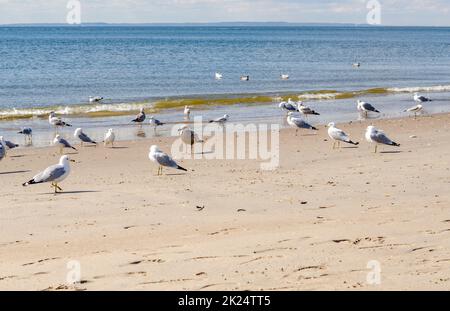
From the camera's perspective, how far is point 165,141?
1873 centimetres

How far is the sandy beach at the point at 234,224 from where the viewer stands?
682 centimetres

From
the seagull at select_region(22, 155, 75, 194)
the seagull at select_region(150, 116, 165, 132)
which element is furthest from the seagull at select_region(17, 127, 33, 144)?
the seagull at select_region(22, 155, 75, 194)

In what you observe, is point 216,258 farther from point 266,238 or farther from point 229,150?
point 229,150

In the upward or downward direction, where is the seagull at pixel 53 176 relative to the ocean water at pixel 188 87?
upward

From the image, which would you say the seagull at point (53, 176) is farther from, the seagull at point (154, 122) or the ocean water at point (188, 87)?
the seagull at point (154, 122)

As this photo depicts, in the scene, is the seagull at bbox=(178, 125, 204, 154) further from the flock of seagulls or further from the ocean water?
the ocean water

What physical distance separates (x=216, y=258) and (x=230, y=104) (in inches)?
924

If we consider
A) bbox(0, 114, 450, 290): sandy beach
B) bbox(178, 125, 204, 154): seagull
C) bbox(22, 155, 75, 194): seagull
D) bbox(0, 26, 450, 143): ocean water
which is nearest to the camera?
bbox(0, 114, 450, 290): sandy beach

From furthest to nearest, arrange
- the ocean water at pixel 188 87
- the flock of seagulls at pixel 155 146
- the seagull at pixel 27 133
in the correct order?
the ocean water at pixel 188 87 → the seagull at pixel 27 133 → the flock of seagulls at pixel 155 146

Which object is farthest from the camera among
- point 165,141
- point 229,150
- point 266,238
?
point 165,141

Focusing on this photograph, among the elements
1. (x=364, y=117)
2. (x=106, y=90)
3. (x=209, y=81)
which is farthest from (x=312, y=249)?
(x=209, y=81)

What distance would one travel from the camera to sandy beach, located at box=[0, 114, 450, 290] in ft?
22.4

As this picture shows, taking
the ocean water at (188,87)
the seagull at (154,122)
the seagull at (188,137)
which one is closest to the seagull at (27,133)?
the ocean water at (188,87)

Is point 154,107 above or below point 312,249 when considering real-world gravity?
below
